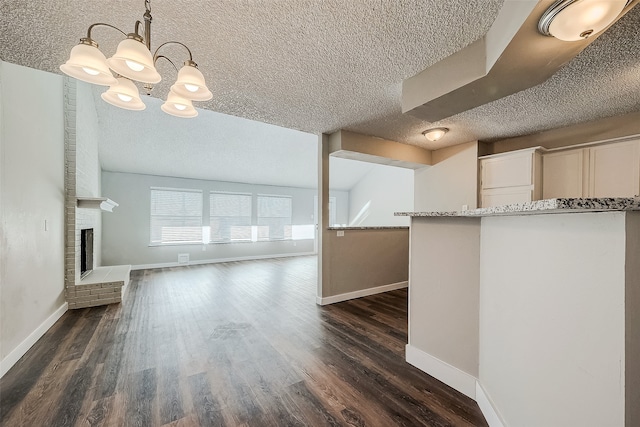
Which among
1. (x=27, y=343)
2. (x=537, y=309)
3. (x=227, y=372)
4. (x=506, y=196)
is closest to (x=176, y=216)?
(x=27, y=343)

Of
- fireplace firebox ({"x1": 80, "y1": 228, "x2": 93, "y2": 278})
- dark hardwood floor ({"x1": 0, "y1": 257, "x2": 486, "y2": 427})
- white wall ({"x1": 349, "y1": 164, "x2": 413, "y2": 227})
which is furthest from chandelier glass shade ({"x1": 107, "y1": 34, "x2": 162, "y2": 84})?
white wall ({"x1": 349, "y1": 164, "x2": 413, "y2": 227})

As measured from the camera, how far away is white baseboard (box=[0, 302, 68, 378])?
1.95 metres

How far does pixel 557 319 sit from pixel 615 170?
332 cm

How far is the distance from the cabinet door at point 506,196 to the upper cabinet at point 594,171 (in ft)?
0.93

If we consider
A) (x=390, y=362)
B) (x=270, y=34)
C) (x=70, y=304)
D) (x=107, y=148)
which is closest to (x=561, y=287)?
(x=390, y=362)

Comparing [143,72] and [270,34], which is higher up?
[270,34]

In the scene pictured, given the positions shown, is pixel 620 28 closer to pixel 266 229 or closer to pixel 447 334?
pixel 447 334

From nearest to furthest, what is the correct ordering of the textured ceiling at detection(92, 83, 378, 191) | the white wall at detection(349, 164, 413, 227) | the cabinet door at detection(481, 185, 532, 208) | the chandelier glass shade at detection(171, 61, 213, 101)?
the chandelier glass shade at detection(171, 61, 213, 101), the cabinet door at detection(481, 185, 532, 208), the textured ceiling at detection(92, 83, 378, 191), the white wall at detection(349, 164, 413, 227)

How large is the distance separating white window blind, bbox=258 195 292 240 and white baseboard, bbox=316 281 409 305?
4746 millimetres

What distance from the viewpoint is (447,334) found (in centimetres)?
184

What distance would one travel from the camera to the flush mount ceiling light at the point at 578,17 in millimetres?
1093

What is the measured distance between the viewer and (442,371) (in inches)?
73.2

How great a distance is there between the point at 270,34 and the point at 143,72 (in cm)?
80

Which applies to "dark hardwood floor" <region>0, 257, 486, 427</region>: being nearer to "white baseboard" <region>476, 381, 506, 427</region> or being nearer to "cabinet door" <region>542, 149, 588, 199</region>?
"white baseboard" <region>476, 381, 506, 427</region>
